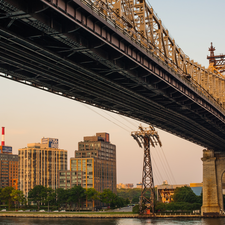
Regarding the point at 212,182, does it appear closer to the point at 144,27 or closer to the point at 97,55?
the point at 144,27

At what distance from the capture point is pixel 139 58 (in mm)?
37844

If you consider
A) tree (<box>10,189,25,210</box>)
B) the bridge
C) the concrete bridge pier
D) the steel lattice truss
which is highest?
the steel lattice truss

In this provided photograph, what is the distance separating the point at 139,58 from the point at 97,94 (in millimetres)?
12898

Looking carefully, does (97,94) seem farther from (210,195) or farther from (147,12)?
(210,195)

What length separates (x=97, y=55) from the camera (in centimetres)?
3288

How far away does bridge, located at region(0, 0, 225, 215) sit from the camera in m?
26.8

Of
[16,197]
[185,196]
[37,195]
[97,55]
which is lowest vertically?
[16,197]

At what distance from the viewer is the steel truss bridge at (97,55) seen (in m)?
26.8

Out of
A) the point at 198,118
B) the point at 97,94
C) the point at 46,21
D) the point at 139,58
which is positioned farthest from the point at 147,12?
the point at 198,118

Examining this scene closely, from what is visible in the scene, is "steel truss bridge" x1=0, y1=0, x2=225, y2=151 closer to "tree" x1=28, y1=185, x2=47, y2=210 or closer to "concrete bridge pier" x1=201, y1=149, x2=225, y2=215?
"concrete bridge pier" x1=201, y1=149, x2=225, y2=215

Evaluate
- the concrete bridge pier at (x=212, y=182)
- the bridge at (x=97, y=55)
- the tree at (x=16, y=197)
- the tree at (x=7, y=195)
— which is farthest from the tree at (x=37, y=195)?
the bridge at (x=97, y=55)

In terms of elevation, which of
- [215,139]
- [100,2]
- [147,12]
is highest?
[147,12]

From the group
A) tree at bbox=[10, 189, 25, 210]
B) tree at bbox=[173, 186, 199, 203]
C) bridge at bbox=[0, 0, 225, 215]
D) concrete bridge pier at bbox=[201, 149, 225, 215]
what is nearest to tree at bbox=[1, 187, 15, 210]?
tree at bbox=[10, 189, 25, 210]

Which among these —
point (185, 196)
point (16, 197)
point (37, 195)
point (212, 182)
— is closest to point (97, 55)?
point (212, 182)
